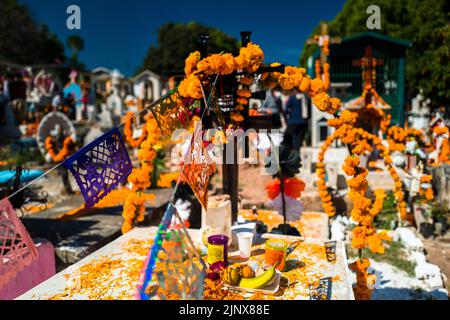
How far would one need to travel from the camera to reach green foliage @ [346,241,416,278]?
5.75 metres

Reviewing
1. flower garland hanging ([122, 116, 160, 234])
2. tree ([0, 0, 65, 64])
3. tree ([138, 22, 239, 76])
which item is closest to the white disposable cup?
flower garland hanging ([122, 116, 160, 234])

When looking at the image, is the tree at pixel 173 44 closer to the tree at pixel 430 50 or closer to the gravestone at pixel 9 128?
the gravestone at pixel 9 128

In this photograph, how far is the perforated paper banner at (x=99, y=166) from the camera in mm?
3299

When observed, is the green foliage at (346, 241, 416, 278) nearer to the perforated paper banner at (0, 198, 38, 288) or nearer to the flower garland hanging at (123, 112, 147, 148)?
the flower garland hanging at (123, 112, 147, 148)

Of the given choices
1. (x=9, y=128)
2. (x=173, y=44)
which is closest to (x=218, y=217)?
(x=9, y=128)

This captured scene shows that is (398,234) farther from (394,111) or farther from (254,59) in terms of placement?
(394,111)

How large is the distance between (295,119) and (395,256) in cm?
641

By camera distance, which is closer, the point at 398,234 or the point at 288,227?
the point at 288,227

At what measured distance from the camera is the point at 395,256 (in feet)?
20.2

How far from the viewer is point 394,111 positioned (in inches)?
625

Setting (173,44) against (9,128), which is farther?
(173,44)

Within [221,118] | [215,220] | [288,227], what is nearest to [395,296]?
[288,227]

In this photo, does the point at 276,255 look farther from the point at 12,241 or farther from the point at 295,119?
the point at 295,119
